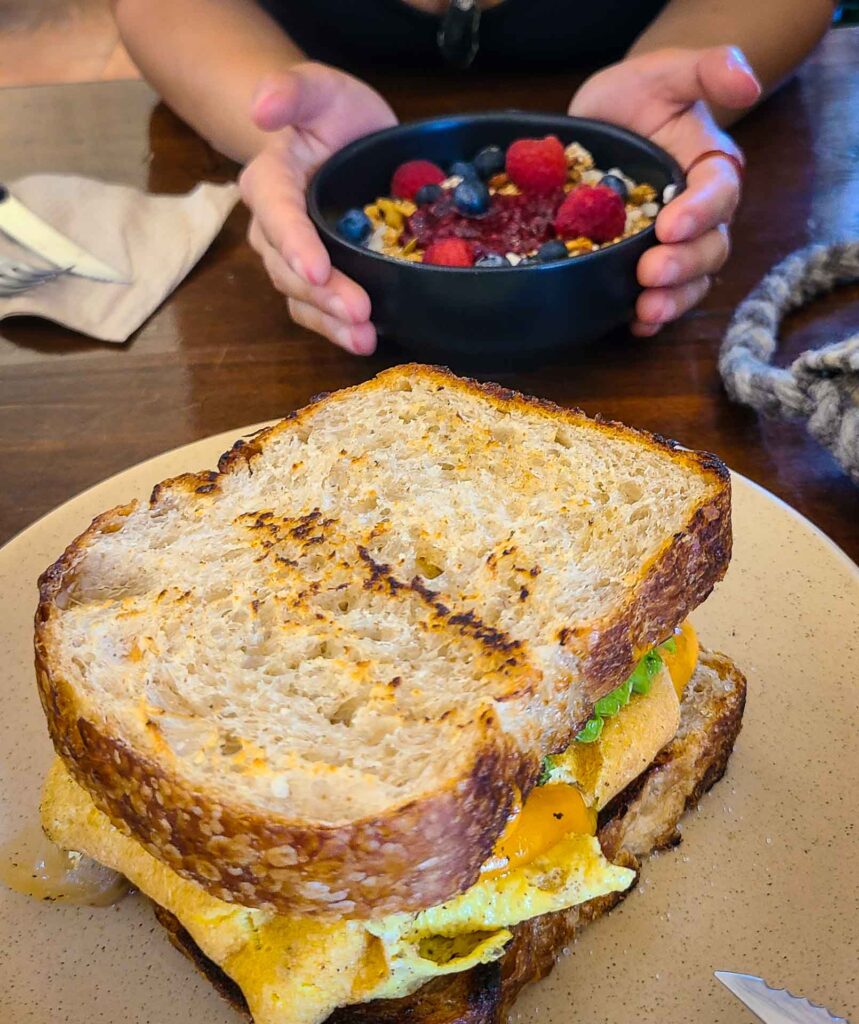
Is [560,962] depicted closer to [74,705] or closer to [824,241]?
[74,705]

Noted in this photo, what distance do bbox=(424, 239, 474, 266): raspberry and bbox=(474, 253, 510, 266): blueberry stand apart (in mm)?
23

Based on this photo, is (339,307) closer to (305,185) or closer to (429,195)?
(429,195)

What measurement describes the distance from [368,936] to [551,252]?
1419 mm

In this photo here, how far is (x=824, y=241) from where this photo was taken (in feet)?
8.26

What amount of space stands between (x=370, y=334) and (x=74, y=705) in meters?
1.18

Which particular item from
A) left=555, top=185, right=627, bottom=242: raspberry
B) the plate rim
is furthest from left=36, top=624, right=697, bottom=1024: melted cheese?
left=555, top=185, right=627, bottom=242: raspberry

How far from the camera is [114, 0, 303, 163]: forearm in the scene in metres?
2.94

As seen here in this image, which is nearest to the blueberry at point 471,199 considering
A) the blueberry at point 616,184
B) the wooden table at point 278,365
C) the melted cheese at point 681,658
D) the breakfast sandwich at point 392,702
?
the blueberry at point 616,184

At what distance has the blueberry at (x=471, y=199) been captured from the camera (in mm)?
2219

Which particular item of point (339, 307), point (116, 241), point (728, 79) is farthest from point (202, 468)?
point (728, 79)

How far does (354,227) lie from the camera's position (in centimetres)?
220

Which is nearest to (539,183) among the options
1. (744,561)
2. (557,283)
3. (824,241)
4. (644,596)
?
(557,283)

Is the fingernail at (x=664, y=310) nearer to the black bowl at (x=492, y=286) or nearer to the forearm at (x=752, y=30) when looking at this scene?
the black bowl at (x=492, y=286)

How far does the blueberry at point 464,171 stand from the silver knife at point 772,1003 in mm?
1772
